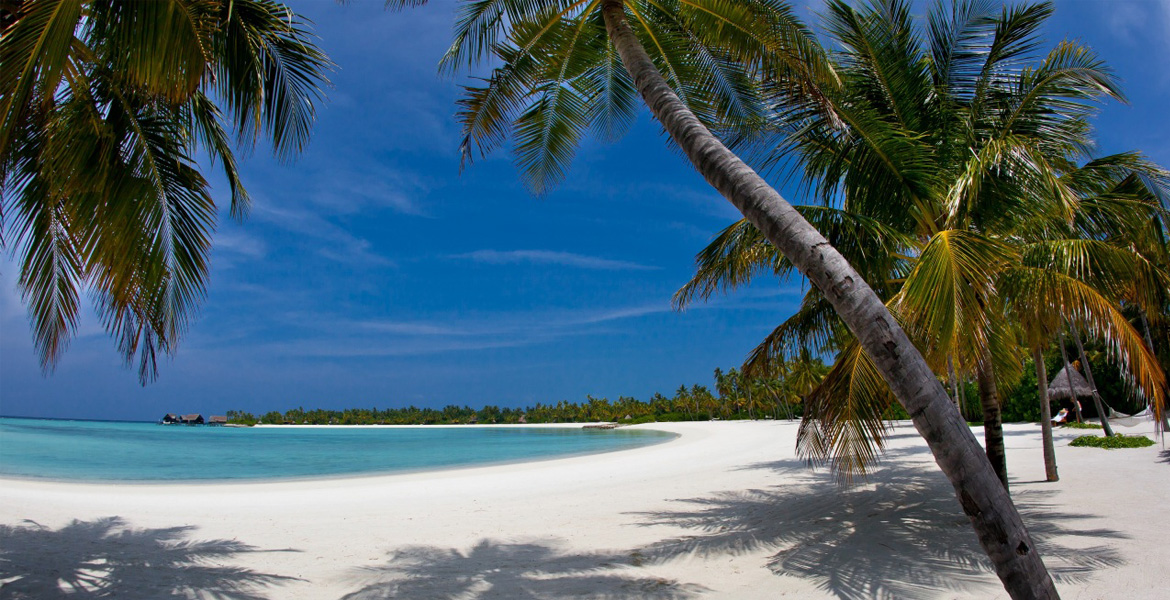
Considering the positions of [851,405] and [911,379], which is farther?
[851,405]

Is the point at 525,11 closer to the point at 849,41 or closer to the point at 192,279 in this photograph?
the point at 849,41

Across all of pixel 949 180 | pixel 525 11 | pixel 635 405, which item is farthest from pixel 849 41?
pixel 635 405

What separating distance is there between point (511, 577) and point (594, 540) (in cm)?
163

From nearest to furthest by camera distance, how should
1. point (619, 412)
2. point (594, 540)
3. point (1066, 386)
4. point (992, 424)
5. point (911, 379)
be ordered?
point (911, 379), point (594, 540), point (992, 424), point (1066, 386), point (619, 412)

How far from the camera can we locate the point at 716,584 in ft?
15.7

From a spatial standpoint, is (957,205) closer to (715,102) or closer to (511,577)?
(715,102)

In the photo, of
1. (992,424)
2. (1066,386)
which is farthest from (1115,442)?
(1066,386)

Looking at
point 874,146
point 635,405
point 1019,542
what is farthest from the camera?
point 635,405

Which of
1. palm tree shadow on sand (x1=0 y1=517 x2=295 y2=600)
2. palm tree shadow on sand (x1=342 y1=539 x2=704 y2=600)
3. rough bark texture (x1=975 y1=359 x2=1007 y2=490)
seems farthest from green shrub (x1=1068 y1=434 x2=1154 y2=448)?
palm tree shadow on sand (x1=0 y1=517 x2=295 y2=600)

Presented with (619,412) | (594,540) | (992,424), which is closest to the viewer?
(594,540)

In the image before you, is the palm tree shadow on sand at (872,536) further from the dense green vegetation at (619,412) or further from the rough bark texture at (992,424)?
the dense green vegetation at (619,412)

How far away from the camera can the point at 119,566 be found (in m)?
5.44

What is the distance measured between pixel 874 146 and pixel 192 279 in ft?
18.8

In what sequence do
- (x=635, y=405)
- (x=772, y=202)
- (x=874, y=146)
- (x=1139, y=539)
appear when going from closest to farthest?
1. (x=772, y=202)
2. (x=874, y=146)
3. (x=1139, y=539)
4. (x=635, y=405)
